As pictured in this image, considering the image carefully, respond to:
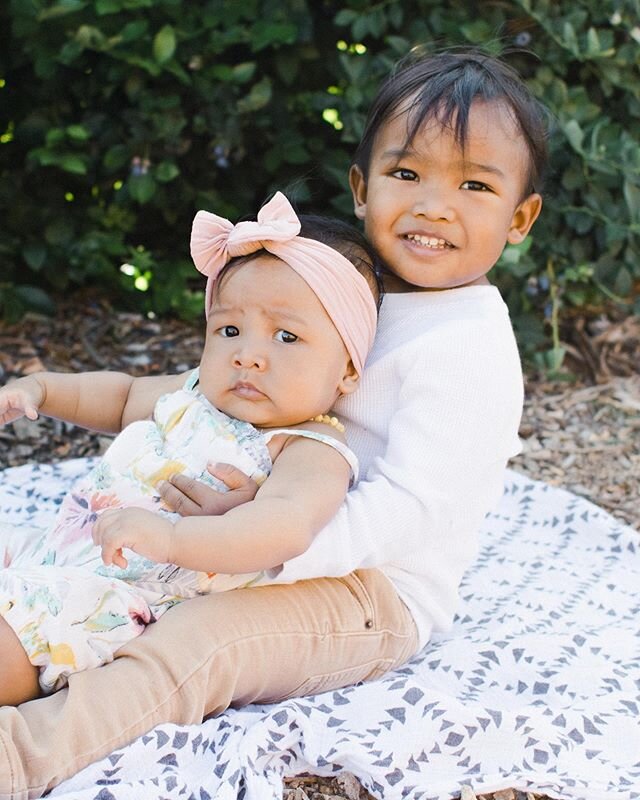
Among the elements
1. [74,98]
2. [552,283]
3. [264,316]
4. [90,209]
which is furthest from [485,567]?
[74,98]

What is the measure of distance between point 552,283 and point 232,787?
7.50 ft

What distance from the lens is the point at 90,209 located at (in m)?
3.57

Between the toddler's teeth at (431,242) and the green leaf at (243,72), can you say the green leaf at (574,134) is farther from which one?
the toddler's teeth at (431,242)

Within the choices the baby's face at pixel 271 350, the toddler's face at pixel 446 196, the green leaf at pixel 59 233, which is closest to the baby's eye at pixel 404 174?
the toddler's face at pixel 446 196

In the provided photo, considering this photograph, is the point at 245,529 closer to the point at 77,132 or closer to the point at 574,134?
the point at 77,132

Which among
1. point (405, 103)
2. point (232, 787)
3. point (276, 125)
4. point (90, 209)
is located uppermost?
point (405, 103)

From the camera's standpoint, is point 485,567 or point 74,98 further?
point 74,98

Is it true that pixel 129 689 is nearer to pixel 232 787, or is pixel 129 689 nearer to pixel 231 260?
pixel 232 787

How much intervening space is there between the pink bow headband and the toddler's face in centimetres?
17

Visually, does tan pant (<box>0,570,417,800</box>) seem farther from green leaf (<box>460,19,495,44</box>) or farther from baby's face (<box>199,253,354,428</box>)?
green leaf (<box>460,19,495,44</box>)

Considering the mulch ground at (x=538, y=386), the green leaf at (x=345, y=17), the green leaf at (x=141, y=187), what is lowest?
the mulch ground at (x=538, y=386)

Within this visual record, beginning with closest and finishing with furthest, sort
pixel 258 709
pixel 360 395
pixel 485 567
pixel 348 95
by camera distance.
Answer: pixel 258 709, pixel 360 395, pixel 485 567, pixel 348 95

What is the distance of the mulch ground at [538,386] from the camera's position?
124 inches

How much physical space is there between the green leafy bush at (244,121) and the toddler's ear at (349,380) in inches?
49.6
